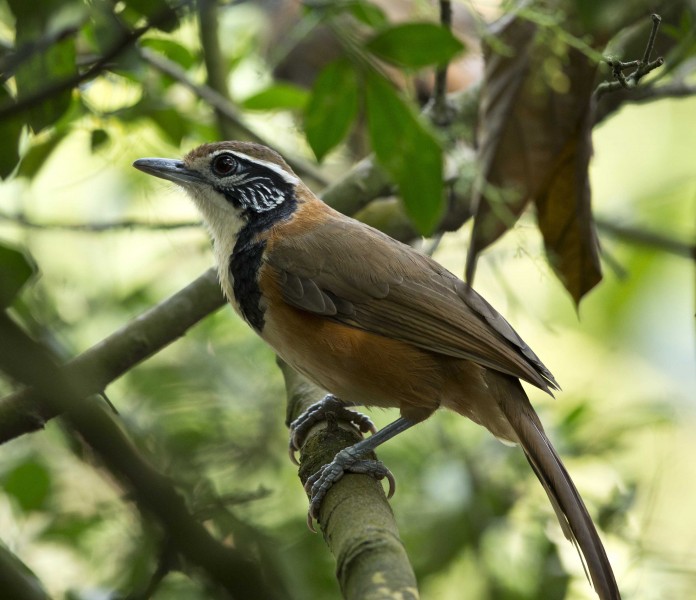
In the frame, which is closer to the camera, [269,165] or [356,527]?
[356,527]

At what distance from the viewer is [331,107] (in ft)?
12.2

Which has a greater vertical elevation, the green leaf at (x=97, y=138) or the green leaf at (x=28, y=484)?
the green leaf at (x=97, y=138)

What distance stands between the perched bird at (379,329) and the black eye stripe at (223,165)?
0.37 metres

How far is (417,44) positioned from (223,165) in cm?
167

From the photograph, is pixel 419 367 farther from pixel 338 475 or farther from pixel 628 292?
pixel 628 292

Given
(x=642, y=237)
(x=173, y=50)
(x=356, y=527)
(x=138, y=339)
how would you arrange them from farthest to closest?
1. (x=642, y=237)
2. (x=173, y=50)
3. (x=138, y=339)
4. (x=356, y=527)

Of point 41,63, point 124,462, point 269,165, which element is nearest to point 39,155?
point 269,165

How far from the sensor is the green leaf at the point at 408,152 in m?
3.20

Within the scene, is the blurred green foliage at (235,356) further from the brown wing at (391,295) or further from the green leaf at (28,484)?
the brown wing at (391,295)

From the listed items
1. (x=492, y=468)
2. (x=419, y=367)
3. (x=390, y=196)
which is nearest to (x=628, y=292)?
(x=492, y=468)

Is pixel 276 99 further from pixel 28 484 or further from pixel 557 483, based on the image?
pixel 557 483

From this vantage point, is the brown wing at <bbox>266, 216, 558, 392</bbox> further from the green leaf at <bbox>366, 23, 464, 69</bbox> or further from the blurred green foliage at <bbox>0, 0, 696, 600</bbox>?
the green leaf at <bbox>366, 23, 464, 69</bbox>

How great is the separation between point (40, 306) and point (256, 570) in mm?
2974

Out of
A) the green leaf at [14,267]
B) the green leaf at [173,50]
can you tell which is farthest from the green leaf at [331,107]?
the green leaf at [14,267]
